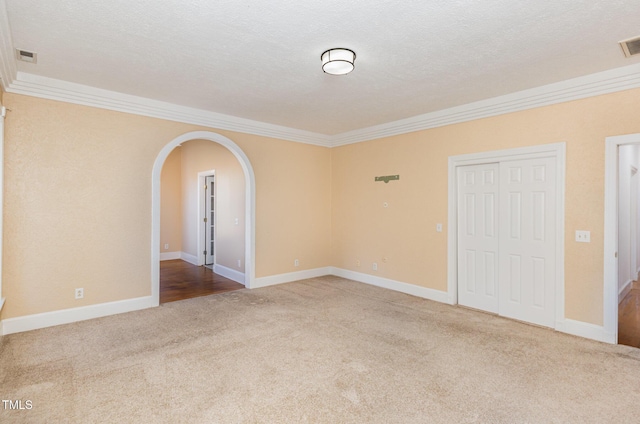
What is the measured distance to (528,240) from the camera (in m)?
4.06

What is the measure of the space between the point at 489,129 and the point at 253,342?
397cm

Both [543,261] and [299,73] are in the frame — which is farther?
[543,261]

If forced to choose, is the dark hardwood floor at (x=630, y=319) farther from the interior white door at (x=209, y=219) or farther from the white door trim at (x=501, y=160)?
the interior white door at (x=209, y=219)

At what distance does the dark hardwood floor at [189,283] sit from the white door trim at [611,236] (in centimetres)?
493

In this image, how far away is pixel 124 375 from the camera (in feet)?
8.96

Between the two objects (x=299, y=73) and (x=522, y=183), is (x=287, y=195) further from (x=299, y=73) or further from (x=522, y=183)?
(x=522, y=183)

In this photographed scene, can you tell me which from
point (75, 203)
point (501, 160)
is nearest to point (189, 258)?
point (75, 203)

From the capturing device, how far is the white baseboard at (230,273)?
19.9 feet

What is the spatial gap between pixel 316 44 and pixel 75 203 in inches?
134

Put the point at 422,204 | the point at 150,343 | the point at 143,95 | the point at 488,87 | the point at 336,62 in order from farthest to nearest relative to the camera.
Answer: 1. the point at 422,204
2. the point at 143,95
3. the point at 488,87
4. the point at 150,343
5. the point at 336,62

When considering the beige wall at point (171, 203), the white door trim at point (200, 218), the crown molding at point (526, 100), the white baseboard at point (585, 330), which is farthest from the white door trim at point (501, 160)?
the beige wall at point (171, 203)

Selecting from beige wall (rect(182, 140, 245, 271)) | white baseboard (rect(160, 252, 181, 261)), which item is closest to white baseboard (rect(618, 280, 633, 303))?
beige wall (rect(182, 140, 245, 271))

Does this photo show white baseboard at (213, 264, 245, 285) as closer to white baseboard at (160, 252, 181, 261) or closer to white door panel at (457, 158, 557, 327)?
white baseboard at (160, 252, 181, 261)

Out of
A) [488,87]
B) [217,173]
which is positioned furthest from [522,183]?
[217,173]
